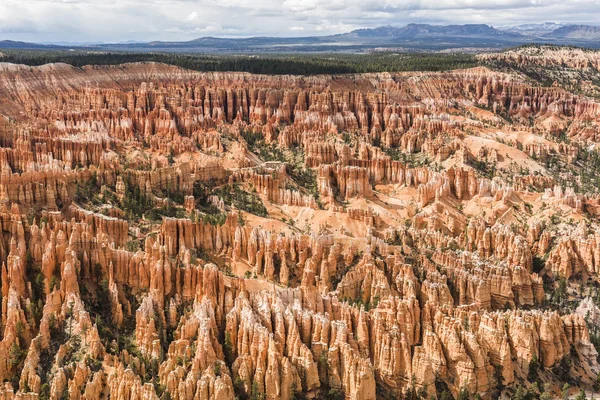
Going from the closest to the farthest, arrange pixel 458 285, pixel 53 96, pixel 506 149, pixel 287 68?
pixel 458 285 < pixel 506 149 < pixel 53 96 < pixel 287 68

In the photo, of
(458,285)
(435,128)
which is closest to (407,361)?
(458,285)

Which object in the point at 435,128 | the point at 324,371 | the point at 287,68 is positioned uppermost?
the point at 287,68

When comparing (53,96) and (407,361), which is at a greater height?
(53,96)

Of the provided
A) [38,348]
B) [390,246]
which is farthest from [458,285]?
[38,348]

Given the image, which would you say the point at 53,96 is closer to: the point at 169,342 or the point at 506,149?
the point at 506,149

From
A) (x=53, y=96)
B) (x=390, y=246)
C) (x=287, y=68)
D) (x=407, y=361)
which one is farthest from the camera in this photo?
(x=287, y=68)

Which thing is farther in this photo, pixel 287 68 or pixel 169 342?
pixel 287 68

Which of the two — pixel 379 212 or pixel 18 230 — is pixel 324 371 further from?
pixel 379 212
